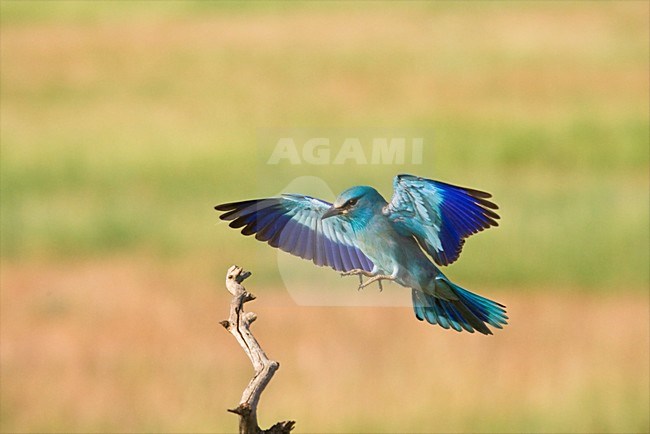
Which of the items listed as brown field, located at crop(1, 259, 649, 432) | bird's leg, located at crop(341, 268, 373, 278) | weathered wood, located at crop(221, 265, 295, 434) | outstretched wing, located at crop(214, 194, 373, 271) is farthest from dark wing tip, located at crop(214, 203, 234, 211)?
brown field, located at crop(1, 259, 649, 432)

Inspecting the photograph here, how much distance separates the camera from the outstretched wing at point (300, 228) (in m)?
3.16

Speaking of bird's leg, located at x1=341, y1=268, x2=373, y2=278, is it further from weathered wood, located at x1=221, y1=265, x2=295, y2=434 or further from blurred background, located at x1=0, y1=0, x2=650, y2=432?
weathered wood, located at x1=221, y1=265, x2=295, y2=434

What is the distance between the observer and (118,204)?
14258 millimetres

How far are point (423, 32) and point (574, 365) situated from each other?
42.3ft

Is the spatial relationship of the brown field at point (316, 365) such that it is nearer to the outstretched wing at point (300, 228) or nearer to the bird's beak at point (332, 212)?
the outstretched wing at point (300, 228)

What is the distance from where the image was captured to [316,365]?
10.0m

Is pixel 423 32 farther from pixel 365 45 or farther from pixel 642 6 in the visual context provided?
pixel 642 6

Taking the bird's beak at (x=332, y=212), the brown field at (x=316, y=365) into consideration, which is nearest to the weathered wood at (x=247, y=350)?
the bird's beak at (x=332, y=212)

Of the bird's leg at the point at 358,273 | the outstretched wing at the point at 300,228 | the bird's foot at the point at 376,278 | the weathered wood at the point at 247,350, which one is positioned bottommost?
the weathered wood at the point at 247,350

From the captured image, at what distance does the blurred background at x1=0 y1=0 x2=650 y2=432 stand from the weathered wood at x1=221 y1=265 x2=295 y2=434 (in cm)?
19

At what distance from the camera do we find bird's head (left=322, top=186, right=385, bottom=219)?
3.00m

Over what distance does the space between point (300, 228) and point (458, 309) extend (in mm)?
336

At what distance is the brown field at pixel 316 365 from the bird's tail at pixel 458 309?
518 centimetres

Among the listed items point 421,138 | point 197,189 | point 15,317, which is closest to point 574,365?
point 15,317
